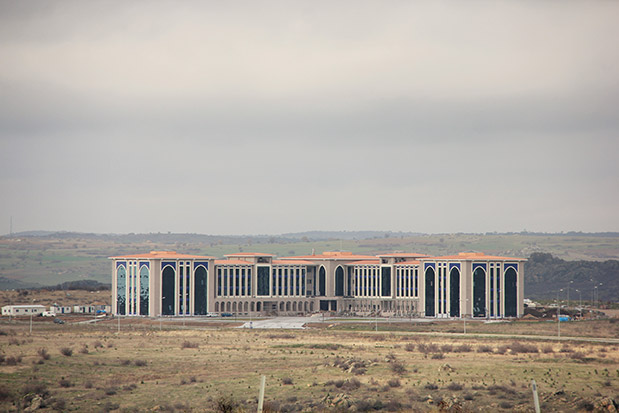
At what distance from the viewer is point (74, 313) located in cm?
19950

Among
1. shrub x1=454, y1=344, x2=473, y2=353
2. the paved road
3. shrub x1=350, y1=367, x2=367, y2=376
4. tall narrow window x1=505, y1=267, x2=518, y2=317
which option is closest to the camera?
shrub x1=350, y1=367, x2=367, y2=376

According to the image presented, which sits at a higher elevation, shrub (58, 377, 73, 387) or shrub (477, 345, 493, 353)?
shrub (58, 377, 73, 387)

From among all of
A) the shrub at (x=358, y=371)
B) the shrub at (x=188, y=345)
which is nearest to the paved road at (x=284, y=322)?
the shrub at (x=188, y=345)

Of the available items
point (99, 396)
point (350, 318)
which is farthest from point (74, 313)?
point (99, 396)

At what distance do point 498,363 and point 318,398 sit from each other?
28.1m

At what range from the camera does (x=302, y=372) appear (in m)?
94.6

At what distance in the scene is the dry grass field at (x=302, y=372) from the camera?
7719cm

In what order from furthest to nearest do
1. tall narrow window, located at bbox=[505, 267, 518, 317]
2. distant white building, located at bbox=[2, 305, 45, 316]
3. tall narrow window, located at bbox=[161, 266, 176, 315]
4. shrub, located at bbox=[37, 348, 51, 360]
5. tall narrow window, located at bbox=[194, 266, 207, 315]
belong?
tall narrow window, located at bbox=[194, 266, 207, 315], tall narrow window, located at bbox=[161, 266, 176, 315], tall narrow window, located at bbox=[505, 267, 518, 317], distant white building, located at bbox=[2, 305, 45, 316], shrub, located at bbox=[37, 348, 51, 360]

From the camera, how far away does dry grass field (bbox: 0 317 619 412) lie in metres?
77.2

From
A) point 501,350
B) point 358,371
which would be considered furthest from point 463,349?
point 358,371

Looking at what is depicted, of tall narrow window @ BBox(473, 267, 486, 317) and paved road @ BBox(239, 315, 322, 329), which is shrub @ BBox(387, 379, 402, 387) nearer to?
paved road @ BBox(239, 315, 322, 329)

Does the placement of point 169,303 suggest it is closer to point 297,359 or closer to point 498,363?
point 297,359

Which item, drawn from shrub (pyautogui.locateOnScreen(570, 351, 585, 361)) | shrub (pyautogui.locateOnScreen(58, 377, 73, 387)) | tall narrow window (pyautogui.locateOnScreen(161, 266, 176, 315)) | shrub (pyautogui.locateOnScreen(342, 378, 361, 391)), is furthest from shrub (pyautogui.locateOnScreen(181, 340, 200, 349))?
tall narrow window (pyautogui.locateOnScreen(161, 266, 176, 315))

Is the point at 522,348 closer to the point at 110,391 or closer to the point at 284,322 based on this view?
the point at 110,391
